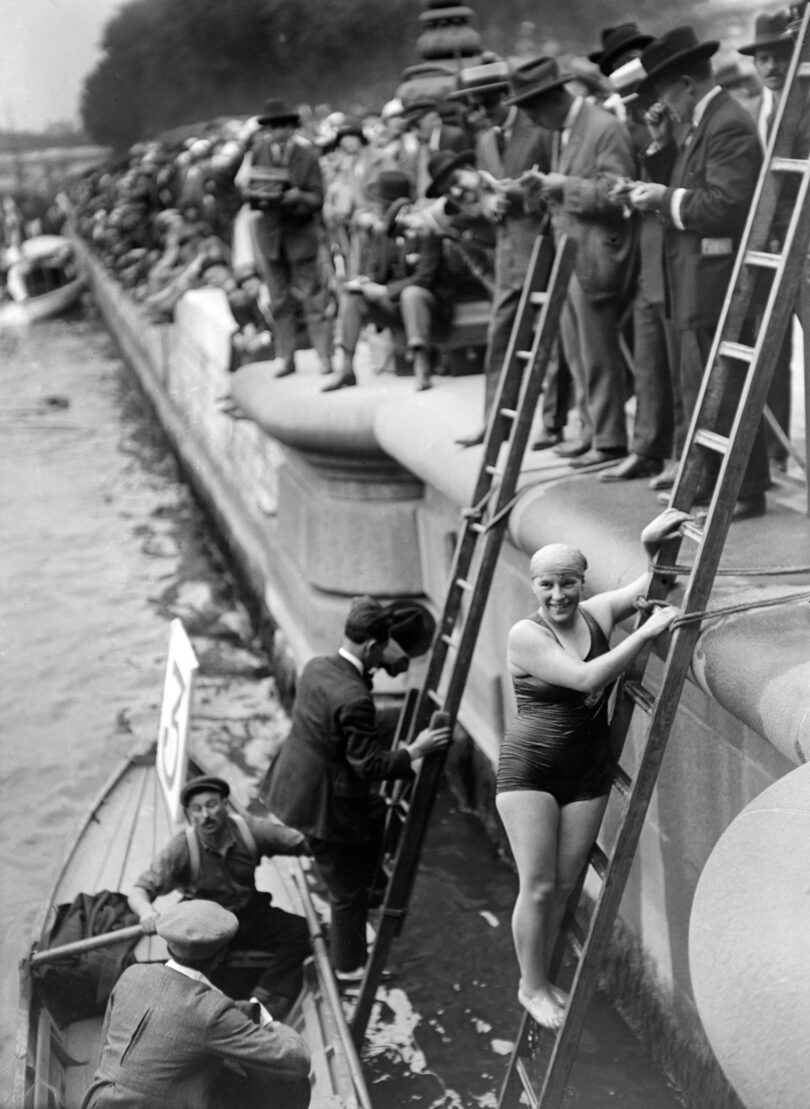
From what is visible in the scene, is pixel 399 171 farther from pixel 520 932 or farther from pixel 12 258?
pixel 12 258

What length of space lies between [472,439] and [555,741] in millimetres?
3032

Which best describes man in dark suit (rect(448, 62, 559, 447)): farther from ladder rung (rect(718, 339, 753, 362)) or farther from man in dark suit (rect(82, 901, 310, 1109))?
man in dark suit (rect(82, 901, 310, 1109))

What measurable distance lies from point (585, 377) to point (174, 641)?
2643 mm

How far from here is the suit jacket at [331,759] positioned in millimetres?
6156

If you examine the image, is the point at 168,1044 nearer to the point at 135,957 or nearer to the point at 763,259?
the point at 135,957

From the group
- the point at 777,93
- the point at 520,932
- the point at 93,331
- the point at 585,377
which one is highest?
the point at 777,93

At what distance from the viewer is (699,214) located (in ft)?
17.7

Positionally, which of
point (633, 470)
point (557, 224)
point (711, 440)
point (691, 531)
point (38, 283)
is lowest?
point (38, 283)

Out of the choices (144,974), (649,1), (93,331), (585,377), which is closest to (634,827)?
(144,974)

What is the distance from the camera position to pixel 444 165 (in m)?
8.45

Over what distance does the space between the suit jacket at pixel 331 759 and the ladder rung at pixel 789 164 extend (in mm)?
2734

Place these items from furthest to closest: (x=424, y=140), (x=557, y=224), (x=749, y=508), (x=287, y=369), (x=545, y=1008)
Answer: (x=287, y=369), (x=424, y=140), (x=557, y=224), (x=749, y=508), (x=545, y=1008)

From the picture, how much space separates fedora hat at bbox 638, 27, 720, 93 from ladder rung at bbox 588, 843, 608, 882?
2.83m

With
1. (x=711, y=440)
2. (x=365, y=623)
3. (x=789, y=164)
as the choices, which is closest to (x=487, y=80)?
(x=365, y=623)
